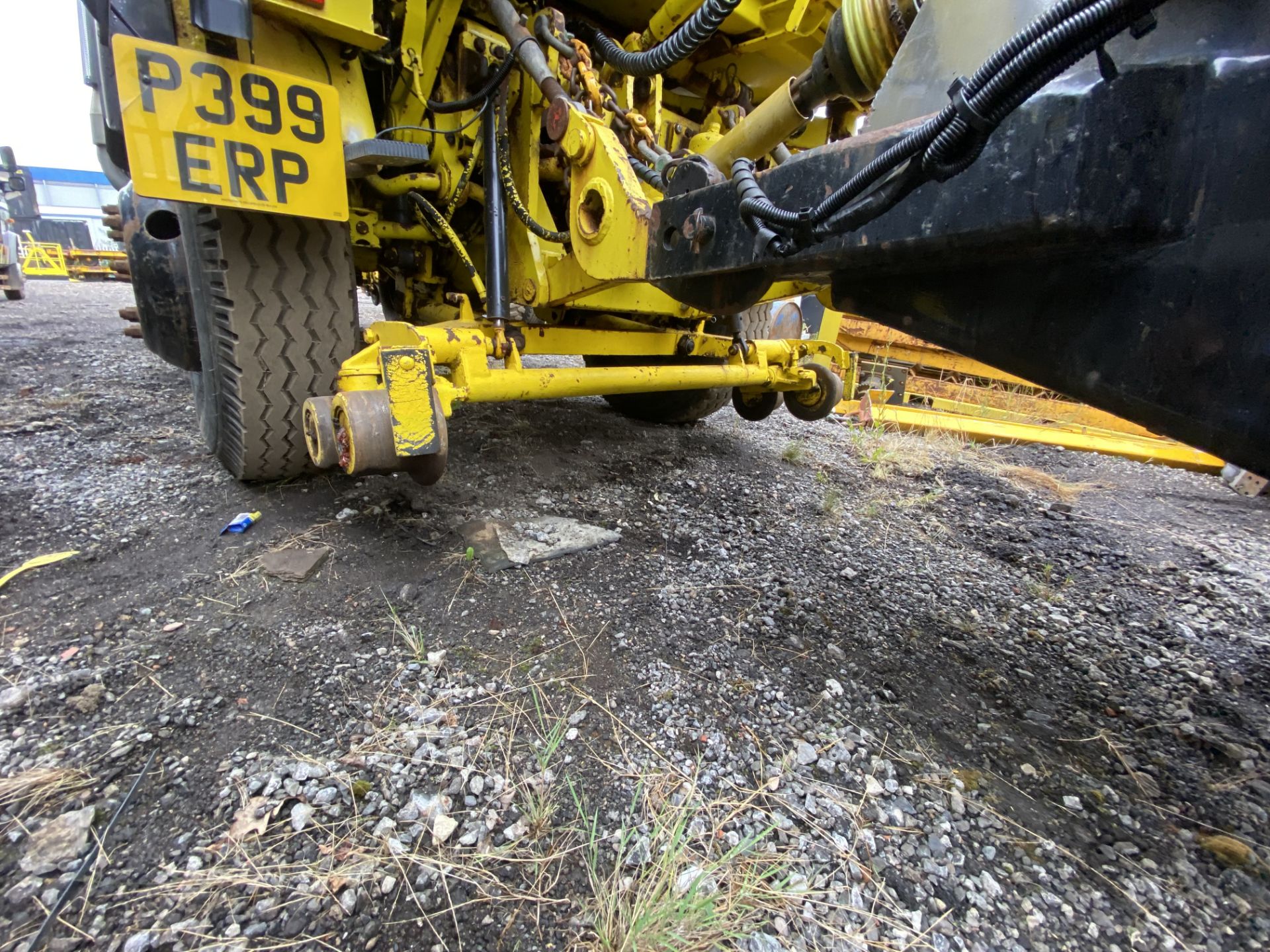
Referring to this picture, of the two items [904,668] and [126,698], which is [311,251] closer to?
[126,698]

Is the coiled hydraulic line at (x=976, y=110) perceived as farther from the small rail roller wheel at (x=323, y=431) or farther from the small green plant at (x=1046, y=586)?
the small green plant at (x=1046, y=586)

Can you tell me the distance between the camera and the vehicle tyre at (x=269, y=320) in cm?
187

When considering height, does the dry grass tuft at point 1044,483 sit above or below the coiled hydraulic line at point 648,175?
below

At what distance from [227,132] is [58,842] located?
170 cm

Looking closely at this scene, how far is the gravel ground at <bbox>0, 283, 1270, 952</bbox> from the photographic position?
35.1 inches

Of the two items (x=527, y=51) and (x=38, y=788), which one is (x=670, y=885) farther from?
(x=527, y=51)

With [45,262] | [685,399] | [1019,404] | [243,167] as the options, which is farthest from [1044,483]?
[45,262]

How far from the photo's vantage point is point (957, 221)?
82 cm

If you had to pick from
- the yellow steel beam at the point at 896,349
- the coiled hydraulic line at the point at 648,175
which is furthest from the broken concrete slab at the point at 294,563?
the yellow steel beam at the point at 896,349

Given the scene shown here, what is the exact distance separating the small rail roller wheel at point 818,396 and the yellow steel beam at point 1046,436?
1.45 m

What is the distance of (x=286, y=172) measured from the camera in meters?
1.69

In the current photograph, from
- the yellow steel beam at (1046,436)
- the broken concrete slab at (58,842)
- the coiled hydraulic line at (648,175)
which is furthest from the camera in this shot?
the yellow steel beam at (1046,436)

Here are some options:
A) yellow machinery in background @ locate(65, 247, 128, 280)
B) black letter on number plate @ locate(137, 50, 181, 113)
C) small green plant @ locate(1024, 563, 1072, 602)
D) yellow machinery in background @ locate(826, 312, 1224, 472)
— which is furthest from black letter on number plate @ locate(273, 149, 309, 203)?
yellow machinery in background @ locate(65, 247, 128, 280)

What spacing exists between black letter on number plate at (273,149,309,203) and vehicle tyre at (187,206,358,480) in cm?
25
